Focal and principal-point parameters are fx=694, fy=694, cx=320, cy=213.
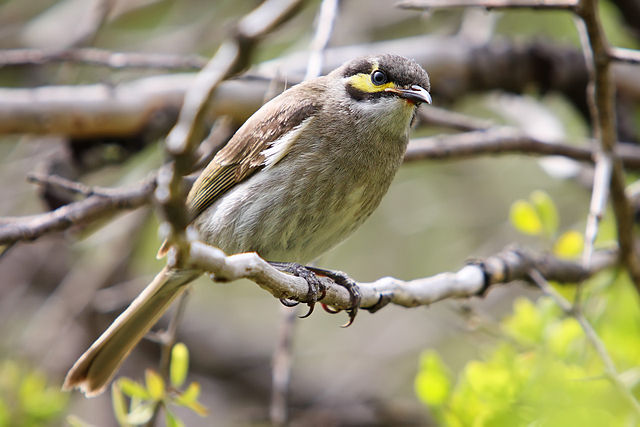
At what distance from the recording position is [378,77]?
139 inches

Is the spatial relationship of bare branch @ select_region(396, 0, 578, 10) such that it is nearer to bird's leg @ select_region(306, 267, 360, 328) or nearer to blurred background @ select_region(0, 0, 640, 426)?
bird's leg @ select_region(306, 267, 360, 328)

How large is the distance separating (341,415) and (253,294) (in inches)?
109

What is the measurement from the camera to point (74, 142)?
4.50 metres

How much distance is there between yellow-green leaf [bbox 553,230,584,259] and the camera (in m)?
3.95

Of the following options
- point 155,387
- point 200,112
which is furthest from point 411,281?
point 200,112

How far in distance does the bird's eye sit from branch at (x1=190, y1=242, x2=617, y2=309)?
1.02 metres

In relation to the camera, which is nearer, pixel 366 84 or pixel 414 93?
pixel 414 93

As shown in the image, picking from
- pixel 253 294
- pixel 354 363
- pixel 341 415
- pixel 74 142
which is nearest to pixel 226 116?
pixel 74 142

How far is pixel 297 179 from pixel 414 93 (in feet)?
2.36

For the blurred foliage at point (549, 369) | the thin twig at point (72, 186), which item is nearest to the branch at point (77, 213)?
the thin twig at point (72, 186)

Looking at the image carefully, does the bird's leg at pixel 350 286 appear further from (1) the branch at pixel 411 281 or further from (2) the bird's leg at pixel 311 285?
(2) the bird's leg at pixel 311 285

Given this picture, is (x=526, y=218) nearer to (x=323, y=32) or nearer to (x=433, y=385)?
(x=433, y=385)

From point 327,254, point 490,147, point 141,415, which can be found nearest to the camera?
point 141,415

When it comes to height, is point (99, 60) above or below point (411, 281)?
above
